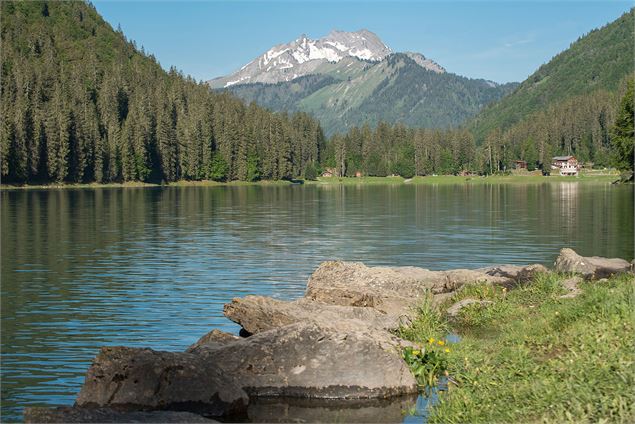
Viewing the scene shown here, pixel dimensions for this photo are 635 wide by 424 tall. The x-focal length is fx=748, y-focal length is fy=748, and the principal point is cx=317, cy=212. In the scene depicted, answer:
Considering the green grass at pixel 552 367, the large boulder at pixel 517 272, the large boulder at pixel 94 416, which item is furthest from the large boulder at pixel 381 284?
the large boulder at pixel 94 416

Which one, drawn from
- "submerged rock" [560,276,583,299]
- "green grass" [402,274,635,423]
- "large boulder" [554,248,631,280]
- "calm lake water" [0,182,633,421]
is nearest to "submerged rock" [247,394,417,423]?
"green grass" [402,274,635,423]

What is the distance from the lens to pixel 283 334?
60.4 ft

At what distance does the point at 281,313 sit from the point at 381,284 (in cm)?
753

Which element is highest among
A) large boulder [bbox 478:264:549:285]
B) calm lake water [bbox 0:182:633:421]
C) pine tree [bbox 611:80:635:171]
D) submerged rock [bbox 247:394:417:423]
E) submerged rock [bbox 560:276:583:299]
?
pine tree [bbox 611:80:635:171]

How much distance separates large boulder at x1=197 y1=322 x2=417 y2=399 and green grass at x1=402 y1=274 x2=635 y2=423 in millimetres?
1597

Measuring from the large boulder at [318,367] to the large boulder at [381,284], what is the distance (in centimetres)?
798

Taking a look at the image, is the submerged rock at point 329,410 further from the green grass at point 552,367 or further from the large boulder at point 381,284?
the large boulder at point 381,284

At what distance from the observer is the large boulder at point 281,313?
22.2 m

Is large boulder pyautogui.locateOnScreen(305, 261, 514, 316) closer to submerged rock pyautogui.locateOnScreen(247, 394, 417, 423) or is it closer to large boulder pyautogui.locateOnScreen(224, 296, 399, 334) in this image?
large boulder pyautogui.locateOnScreen(224, 296, 399, 334)

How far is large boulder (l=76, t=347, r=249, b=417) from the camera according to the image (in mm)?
15977

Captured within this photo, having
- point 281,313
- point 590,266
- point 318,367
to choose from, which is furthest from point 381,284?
point 318,367

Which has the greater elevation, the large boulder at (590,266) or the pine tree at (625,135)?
the pine tree at (625,135)

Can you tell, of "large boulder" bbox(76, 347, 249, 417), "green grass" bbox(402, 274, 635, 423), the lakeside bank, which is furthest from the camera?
"large boulder" bbox(76, 347, 249, 417)

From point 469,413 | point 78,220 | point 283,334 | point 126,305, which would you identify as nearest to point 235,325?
point 126,305
